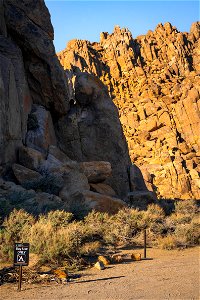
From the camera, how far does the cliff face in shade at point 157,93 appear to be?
5548cm

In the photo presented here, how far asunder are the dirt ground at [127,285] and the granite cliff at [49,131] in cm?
511

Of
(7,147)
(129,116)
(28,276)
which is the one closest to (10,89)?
(7,147)

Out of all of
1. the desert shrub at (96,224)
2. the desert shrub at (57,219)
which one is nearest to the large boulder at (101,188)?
the desert shrub at (96,224)

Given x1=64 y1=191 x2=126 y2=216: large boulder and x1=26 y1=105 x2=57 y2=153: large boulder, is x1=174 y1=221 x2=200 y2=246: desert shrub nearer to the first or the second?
x1=64 y1=191 x2=126 y2=216: large boulder

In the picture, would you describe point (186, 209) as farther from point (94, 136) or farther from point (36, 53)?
point (36, 53)

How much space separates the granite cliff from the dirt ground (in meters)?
5.11

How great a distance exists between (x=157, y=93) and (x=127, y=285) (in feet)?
214

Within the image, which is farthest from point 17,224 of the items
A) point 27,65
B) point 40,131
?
point 27,65

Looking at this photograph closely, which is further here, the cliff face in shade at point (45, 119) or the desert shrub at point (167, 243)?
the cliff face in shade at point (45, 119)

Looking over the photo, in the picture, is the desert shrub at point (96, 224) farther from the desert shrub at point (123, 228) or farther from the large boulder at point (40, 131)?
the large boulder at point (40, 131)

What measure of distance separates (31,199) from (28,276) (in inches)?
244

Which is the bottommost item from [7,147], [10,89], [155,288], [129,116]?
[155,288]

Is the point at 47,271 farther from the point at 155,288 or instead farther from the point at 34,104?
the point at 34,104

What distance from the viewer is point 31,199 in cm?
1337
